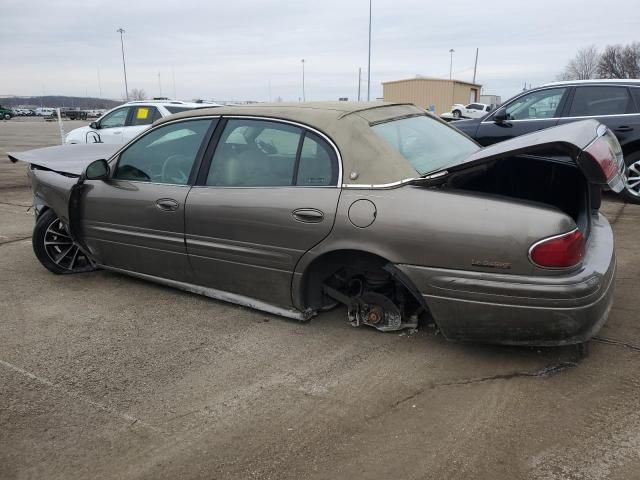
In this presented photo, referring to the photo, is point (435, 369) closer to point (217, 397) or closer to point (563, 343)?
point (563, 343)

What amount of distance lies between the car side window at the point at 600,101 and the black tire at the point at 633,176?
2.06ft

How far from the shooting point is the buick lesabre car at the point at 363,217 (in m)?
2.76

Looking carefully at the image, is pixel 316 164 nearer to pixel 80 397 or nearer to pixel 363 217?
pixel 363 217

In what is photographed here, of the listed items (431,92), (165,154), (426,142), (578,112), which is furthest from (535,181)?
(431,92)

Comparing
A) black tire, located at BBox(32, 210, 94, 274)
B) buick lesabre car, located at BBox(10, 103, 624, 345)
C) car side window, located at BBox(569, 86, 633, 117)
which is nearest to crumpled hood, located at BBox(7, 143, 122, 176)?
buick lesabre car, located at BBox(10, 103, 624, 345)

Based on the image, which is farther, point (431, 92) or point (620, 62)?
point (620, 62)

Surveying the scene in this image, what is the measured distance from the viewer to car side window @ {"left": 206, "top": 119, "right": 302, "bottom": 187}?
3473 millimetres

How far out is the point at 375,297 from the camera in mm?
3424

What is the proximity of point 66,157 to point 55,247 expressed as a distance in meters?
0.85

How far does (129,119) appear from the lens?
1119 centimetres

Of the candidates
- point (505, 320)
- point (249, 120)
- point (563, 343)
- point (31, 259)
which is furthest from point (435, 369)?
point (31, 259)

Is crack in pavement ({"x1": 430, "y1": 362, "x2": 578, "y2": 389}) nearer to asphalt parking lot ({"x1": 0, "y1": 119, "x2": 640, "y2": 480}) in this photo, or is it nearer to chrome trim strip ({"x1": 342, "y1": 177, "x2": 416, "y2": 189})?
asphalt parking lot ({"x1": 0, "y1": 119, "x2": 640, "y2": 480})

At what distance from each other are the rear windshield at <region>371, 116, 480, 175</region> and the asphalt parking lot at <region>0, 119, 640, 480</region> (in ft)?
3.65

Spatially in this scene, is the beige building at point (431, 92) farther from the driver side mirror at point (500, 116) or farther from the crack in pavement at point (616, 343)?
the crack in pavement at point (616, 343)
